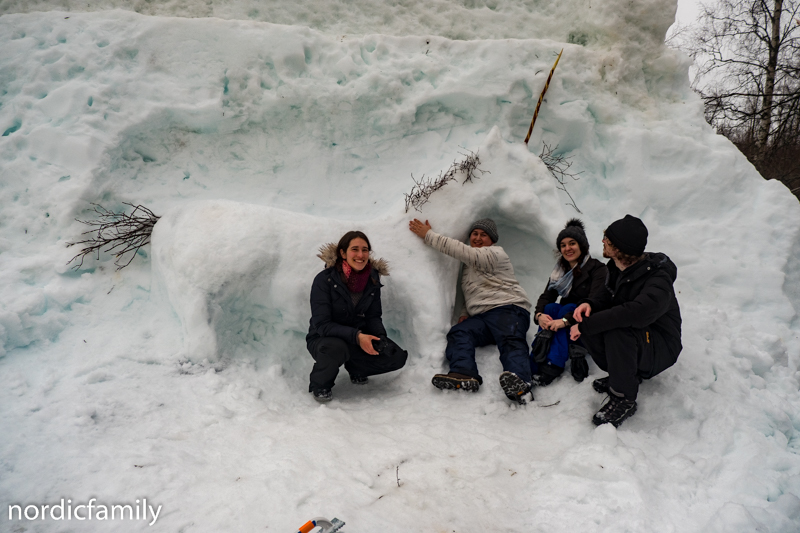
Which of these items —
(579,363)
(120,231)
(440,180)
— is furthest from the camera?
(440,180)

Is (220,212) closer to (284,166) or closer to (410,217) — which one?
(284,166)

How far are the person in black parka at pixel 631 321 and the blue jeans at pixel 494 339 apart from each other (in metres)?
0.65

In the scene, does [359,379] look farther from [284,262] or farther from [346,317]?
[284,262]

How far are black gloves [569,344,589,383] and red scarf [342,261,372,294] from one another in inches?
68.3


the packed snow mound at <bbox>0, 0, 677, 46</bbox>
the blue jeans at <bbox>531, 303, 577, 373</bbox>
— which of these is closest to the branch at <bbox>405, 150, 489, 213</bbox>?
the blue jeans at <bbox>531, 303, 577, 373</bbox>

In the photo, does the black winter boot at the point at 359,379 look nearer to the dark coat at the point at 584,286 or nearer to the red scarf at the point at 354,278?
the red scarf at the point at 354,278

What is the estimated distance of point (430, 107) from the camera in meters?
5.21

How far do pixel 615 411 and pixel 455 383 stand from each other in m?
1.13

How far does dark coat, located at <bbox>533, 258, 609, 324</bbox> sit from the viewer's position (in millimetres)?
3727

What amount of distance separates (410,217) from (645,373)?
236 centimetres

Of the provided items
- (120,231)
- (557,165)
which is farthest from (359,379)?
(557,165)

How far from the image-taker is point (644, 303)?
2961mm

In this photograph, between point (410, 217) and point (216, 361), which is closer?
point (216, 361)

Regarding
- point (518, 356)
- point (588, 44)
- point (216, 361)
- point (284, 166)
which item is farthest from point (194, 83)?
point (588, 44)
